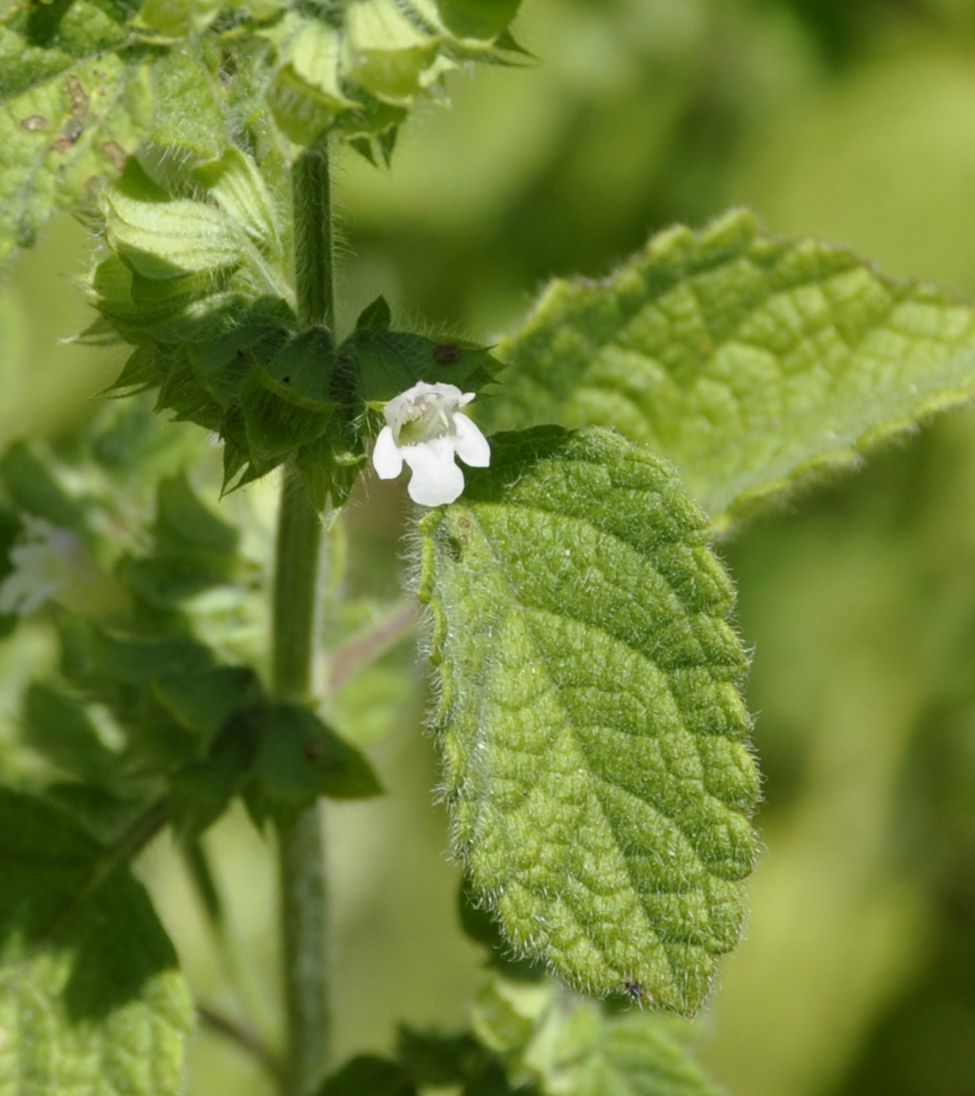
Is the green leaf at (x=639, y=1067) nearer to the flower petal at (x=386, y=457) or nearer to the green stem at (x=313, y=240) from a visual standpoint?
the flower petal at (x=386, y=457)

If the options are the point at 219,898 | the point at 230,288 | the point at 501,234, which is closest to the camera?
the point at 230,288

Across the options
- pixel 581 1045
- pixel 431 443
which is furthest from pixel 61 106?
pixel 581 1045

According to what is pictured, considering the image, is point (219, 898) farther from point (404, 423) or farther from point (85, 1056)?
point (404, 423)

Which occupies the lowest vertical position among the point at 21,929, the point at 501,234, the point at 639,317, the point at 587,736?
the point at 21,929

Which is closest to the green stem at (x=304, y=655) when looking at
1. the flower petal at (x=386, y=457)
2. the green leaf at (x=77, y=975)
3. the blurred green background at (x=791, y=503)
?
the flower petal at (x=386, y=457)

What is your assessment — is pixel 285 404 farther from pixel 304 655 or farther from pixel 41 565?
pixel 41 565

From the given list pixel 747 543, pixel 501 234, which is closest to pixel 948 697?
pixel 747 543
